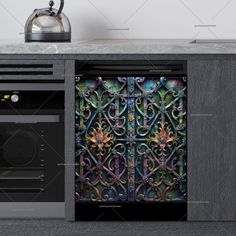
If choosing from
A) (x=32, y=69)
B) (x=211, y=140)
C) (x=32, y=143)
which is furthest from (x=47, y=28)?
(x=211, y=140)

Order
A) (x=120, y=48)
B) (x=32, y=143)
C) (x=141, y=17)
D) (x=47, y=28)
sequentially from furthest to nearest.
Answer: (x=141, y=17), (x=47, y=28), (x=32, y=143), (x=120, y=48)

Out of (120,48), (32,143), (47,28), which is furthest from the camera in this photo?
(47,28)

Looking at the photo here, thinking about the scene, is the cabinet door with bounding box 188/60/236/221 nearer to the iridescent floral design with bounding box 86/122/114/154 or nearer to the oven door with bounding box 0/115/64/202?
the iridescent floral design with bounding box 86/122/114/154

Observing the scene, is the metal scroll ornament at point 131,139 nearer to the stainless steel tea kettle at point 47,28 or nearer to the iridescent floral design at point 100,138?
the iridescent floral design at point 100,138

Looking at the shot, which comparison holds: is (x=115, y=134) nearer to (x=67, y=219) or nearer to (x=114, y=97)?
(x=114, y=97)

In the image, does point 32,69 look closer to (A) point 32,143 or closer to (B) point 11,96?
(B) point 11,96

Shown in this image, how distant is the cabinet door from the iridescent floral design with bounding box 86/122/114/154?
1.22ft

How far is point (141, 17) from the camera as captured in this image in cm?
424

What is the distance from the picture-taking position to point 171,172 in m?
3.59

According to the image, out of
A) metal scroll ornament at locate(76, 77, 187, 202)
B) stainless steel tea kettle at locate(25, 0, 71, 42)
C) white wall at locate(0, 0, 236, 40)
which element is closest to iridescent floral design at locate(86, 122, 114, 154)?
metal scroll ornament at locate(76, 77, 187, 202)

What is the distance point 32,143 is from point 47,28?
0.56 metres

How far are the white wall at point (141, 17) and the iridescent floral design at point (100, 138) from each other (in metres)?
0.82

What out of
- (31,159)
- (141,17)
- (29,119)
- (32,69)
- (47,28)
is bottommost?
(31,159)

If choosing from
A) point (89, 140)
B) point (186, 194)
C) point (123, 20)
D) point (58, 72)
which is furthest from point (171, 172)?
point (123, 20)
